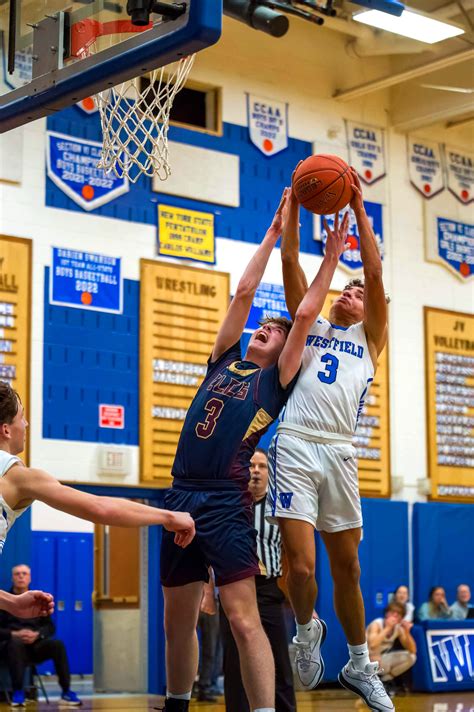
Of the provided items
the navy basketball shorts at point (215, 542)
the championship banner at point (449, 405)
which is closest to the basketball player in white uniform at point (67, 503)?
the navy basketball shorts at point (215, 542)

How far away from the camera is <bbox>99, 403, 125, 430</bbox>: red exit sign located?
44.7 ft

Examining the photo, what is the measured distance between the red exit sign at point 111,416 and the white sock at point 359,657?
7.35 meters

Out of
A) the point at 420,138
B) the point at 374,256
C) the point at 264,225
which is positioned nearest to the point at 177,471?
the point at 374,256

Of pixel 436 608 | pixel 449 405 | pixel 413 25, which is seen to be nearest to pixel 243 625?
pixel 436 608

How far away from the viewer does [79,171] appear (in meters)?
13.8

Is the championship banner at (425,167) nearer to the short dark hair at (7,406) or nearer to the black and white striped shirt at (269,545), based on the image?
the black and white striped shirt at (269,545)

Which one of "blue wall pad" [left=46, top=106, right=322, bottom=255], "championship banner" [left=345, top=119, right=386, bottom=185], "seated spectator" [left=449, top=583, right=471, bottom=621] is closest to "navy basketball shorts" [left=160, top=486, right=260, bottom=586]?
"blue wall pad" [left=46, top=106, right=322, bottom=255]

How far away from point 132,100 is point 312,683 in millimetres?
8337

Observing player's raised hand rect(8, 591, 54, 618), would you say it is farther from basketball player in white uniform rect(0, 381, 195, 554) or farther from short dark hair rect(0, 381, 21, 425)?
short dark hair rect(0, 381, 21, 425)

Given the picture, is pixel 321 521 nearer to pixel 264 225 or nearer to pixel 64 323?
pixel 64 323

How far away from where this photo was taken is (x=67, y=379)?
13.4 metres

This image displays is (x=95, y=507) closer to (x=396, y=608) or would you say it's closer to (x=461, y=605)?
(x=396, y=608)

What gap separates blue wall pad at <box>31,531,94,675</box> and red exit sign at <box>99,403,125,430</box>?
141 cm

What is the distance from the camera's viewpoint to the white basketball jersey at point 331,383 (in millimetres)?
6680
